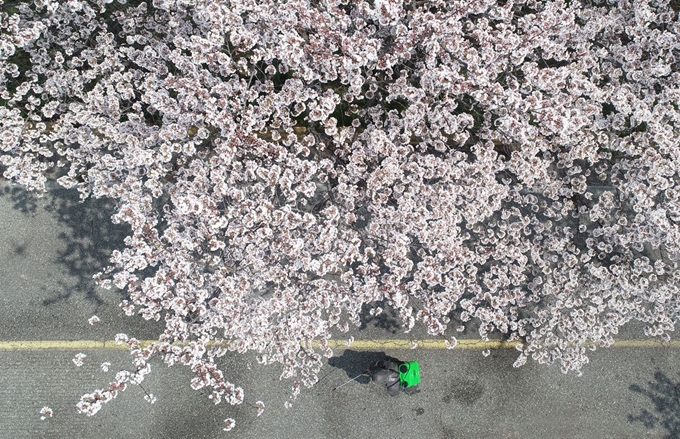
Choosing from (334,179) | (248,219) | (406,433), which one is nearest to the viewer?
(248,219)

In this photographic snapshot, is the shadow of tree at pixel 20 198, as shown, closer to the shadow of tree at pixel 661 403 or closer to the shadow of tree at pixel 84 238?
the shadow of tree at pixel 84 238

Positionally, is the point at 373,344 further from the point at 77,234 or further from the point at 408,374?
the point at 77,234

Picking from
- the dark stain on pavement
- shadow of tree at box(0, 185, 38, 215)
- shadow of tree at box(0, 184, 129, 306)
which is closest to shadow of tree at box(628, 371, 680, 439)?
the dark stain on pavement

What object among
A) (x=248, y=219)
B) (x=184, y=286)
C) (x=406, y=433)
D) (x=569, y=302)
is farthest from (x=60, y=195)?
(x=569, y=302)

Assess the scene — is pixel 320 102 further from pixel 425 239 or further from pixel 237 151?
pixel 425 239

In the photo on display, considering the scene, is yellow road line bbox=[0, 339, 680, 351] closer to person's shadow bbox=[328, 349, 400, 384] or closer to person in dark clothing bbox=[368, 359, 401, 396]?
person's shadow bbox=[328, 349, 400, 384]

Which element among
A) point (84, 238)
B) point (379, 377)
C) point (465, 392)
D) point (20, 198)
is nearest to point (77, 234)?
point (84, 238)
